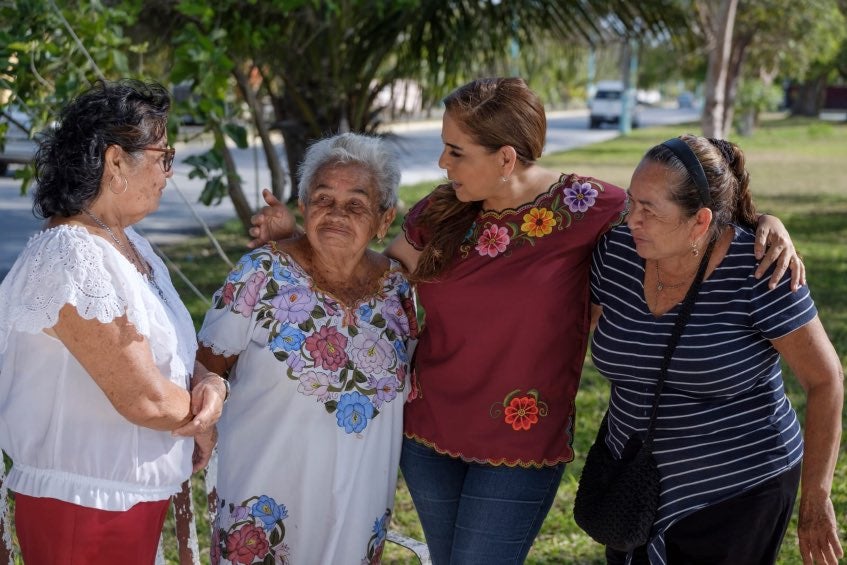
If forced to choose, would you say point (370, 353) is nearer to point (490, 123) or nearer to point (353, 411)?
point (353, 411)

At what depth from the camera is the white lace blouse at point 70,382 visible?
7.20 ft

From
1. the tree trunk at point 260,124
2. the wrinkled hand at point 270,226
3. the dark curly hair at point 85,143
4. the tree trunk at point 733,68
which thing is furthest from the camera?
the tree trunk at point 733,68

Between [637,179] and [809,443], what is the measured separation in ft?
2.54

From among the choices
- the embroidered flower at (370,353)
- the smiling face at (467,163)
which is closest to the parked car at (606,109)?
the smiling face at (467,163)

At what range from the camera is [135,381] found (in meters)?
2.26

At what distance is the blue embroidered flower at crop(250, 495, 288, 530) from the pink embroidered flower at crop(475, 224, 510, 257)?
0.88 metres

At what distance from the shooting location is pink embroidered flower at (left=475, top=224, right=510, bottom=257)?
9.41ft

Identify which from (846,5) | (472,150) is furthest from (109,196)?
(846,5)

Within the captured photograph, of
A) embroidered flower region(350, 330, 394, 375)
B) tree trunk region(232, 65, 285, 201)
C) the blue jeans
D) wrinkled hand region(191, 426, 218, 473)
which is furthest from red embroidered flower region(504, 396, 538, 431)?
tree trunk region(232, 65, 285, 201)

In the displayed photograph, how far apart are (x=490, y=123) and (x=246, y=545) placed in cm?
131

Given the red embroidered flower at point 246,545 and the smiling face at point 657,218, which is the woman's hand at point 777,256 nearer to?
the smiling face at point 657,218

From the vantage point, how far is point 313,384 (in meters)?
2.77

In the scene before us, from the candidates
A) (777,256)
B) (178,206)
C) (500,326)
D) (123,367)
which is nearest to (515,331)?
(500,326)

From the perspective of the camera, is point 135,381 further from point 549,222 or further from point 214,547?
point 549,222
